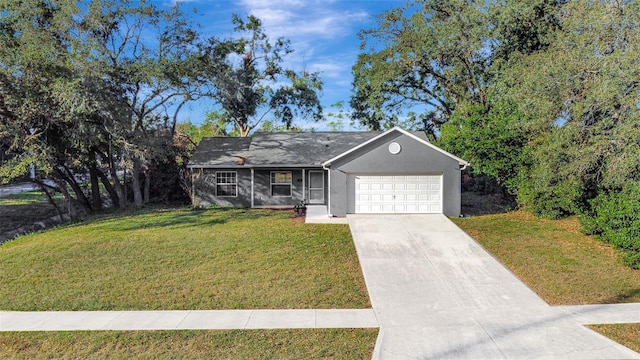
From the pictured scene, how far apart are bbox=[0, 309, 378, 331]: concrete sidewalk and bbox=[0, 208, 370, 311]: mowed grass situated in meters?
0.33

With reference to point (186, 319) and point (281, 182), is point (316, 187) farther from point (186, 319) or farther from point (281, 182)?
point (186, 319)

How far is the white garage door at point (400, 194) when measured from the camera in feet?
56.0

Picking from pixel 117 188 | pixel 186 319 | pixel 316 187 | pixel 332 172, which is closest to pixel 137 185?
pixel 117 188

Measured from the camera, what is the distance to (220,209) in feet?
64.9

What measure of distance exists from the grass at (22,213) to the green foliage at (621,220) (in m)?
23.6

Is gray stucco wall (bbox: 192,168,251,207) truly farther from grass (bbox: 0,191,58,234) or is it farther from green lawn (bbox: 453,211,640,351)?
green lawn (bbox: 453,211,640,351)

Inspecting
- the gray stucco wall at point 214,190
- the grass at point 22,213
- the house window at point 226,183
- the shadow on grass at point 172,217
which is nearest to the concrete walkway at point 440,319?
the shadow on grass at point 172,217

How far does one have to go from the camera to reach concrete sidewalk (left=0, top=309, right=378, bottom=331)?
7.26 m

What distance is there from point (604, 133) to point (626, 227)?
2833 millimetres

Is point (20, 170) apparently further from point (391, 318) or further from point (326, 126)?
point (326, 126)

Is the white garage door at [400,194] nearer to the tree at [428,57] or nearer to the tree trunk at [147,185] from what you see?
the tree at [428,57]

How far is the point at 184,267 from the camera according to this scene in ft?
35.3

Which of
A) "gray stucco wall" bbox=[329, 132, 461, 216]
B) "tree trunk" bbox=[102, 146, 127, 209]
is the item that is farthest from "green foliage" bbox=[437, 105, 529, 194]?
"tree trunk" bbox=[102, 146, 127, 209]

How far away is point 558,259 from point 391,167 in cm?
717
